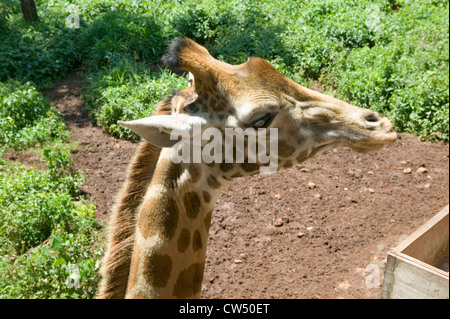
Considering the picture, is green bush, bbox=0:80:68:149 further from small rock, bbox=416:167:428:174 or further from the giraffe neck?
small rock, bbox=416:167:428:174

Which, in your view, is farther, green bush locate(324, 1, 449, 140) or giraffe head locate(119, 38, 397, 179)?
green bush locate(324, 1, 449, 140)

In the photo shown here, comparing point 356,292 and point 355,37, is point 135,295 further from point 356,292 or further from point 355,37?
point 355,37

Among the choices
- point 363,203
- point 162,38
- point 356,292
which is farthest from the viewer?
point 162,38

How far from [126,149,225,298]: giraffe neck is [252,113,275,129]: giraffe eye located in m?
0.37

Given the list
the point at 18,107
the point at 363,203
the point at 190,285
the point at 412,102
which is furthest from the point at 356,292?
the point at 18,107

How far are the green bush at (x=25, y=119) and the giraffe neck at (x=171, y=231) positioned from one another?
4.88 m

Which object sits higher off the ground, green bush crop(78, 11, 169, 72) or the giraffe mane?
green bush crop(78, 11, 169, 72)

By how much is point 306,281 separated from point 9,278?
9.63 ft

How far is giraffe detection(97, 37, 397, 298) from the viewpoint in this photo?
2727 millimetres

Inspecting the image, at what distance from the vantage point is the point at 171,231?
2.77 meters

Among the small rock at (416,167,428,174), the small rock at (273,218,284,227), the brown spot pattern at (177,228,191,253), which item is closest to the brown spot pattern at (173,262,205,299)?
the brown spot pattern at (177,228,191,253)

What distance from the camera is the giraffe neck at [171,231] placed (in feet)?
8.89

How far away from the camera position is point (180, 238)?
2.81 metres

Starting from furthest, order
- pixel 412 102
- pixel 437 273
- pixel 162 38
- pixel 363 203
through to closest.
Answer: pixel 162 38 < pixel 412 102 < pixel 363 203 < pixel 437 273
